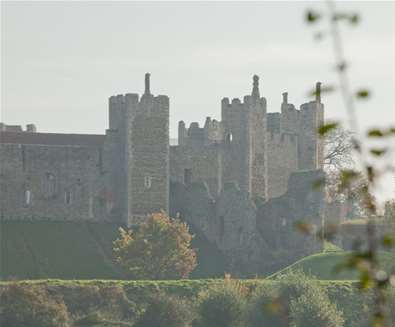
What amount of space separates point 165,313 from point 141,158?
12.8 meters

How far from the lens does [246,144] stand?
64062mm

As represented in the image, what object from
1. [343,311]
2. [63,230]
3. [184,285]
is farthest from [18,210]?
[343,311]

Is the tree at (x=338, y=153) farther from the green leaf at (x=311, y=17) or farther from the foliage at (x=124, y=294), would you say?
the green leaf at (x=311, y=17)

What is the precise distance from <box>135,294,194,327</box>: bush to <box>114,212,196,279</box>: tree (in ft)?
12.7

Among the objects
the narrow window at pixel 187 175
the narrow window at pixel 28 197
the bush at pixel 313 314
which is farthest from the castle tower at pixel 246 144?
the bush at pixel 313 314

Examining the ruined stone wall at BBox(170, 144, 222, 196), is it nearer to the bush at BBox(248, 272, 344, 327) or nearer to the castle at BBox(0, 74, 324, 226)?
the castle at BBox(0, 74, 324, 226)

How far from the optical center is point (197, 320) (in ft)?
162

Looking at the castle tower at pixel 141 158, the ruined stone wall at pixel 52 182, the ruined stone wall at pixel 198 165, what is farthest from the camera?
the ruined stone wall at pixel 198 165

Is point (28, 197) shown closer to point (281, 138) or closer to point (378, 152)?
point (281, 138)

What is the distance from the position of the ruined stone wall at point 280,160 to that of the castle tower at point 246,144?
4.70 ft

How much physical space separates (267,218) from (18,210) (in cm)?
1037

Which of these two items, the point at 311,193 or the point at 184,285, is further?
the point at 311,193

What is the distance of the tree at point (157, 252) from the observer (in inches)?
2098

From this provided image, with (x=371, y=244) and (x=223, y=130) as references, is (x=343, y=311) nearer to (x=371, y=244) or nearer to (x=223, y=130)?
(x=223, y=130)
